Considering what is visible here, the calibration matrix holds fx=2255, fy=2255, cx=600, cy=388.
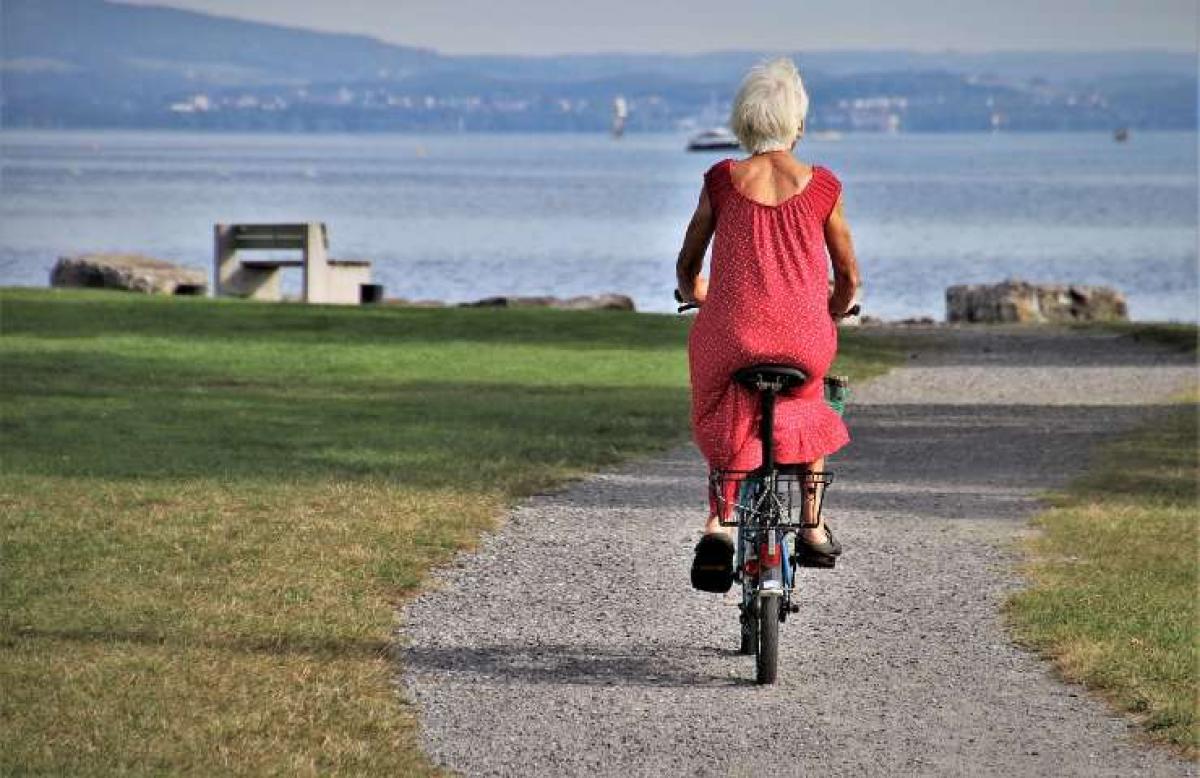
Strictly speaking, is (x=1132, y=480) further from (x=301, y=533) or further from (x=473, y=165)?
(x=473, y=165)

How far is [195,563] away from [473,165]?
190 meters

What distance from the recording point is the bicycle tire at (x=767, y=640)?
7.26 m

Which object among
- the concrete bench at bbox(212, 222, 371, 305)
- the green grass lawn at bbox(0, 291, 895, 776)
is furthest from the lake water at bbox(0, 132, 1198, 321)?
the green grass lawn at bbox(0, 291, 895, 776)

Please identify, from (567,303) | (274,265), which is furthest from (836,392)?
(567,303)

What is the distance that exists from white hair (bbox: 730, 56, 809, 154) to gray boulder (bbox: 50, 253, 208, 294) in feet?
69.8

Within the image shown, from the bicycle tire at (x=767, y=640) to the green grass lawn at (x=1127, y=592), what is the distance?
106cm

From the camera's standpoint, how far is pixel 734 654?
7.97 meters

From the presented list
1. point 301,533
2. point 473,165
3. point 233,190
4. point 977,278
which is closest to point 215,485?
point 301,533

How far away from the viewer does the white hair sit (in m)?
7.24

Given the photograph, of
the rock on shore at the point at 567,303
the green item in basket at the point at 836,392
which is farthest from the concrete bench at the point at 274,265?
the green item in basket at the point at 836,392

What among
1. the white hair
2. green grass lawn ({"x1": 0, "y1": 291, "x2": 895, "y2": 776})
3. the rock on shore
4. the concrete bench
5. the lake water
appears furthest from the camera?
the lake water

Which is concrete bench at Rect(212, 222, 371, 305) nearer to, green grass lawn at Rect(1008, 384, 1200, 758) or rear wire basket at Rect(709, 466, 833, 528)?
green grass lawn at Rect(1008, 384, 1200, 758)

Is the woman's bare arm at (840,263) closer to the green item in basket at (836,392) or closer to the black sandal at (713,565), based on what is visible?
the green item in basket at (836,392)

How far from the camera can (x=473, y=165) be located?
649 ft
